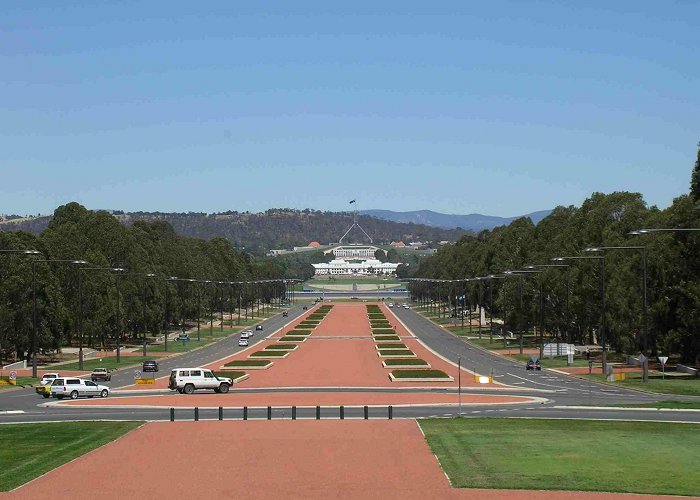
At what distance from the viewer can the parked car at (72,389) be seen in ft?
261

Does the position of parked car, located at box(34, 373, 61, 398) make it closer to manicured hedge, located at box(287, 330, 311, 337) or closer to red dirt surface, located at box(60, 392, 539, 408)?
red dirt surface, located at box(60, 392, 539, 408)

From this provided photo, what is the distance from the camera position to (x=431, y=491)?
39.0 m

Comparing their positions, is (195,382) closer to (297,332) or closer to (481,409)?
(481,409)

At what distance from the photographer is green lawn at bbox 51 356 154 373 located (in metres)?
113

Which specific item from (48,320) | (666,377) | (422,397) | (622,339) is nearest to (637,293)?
(622,339)

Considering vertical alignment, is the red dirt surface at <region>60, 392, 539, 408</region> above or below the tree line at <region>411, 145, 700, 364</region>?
below

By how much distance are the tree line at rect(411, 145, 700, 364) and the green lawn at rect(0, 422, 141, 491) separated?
157 feet

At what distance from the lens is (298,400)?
75.2m

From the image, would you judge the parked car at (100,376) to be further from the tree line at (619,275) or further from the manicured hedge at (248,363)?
the tree line at (619,275)

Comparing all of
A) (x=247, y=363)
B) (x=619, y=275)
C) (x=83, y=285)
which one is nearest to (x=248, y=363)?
(x=247, y=363)

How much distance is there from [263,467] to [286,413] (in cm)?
2048

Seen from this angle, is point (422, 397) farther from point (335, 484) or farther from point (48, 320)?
point (48, 320)

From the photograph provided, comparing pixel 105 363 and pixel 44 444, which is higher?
pixel 44 444

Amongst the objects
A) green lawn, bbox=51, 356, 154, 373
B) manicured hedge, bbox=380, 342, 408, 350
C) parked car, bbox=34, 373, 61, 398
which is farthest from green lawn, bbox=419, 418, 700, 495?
manicured hedge, bbox=380, 342, 408, 350
